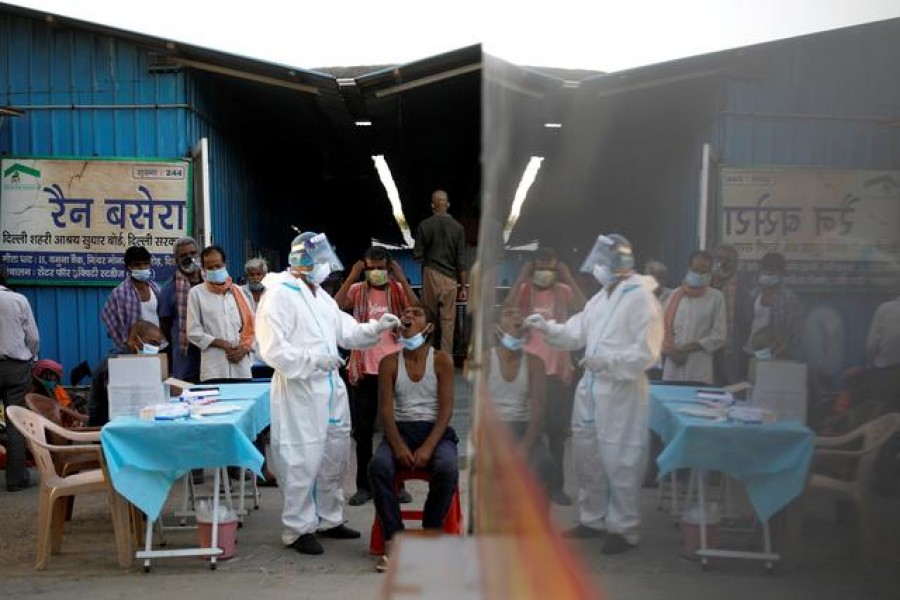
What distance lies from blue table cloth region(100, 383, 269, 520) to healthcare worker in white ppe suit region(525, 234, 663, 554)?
349 cm

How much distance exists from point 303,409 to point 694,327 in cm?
400

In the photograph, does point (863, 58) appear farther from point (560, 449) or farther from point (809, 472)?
point (560, 449)

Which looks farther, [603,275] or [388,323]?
[388,323]

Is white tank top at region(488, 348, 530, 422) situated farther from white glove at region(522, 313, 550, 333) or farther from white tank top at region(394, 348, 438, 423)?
white tank top at region(394, 348, 438, 423)

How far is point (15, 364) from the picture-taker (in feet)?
17.5

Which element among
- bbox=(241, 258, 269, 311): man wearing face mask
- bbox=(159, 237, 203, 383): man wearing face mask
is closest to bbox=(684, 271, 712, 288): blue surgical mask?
bbox=(159, 237, 203, 383): man wearing face mask

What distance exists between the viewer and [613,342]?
0.56 m

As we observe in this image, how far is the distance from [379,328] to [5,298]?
273cm

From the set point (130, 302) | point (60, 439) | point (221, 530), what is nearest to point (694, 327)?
point (221, 530)

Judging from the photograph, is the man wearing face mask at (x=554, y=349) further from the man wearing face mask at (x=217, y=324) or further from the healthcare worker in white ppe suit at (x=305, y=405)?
the man wearing face mask at (x=217, y=324)

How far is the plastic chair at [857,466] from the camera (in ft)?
1.24

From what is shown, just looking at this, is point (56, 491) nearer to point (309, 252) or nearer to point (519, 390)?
point (309, 252)

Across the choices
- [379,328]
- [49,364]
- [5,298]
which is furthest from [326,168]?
[379,328]

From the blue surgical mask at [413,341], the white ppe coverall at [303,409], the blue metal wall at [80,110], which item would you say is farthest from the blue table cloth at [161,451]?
the blue metal wall at [80,110]
